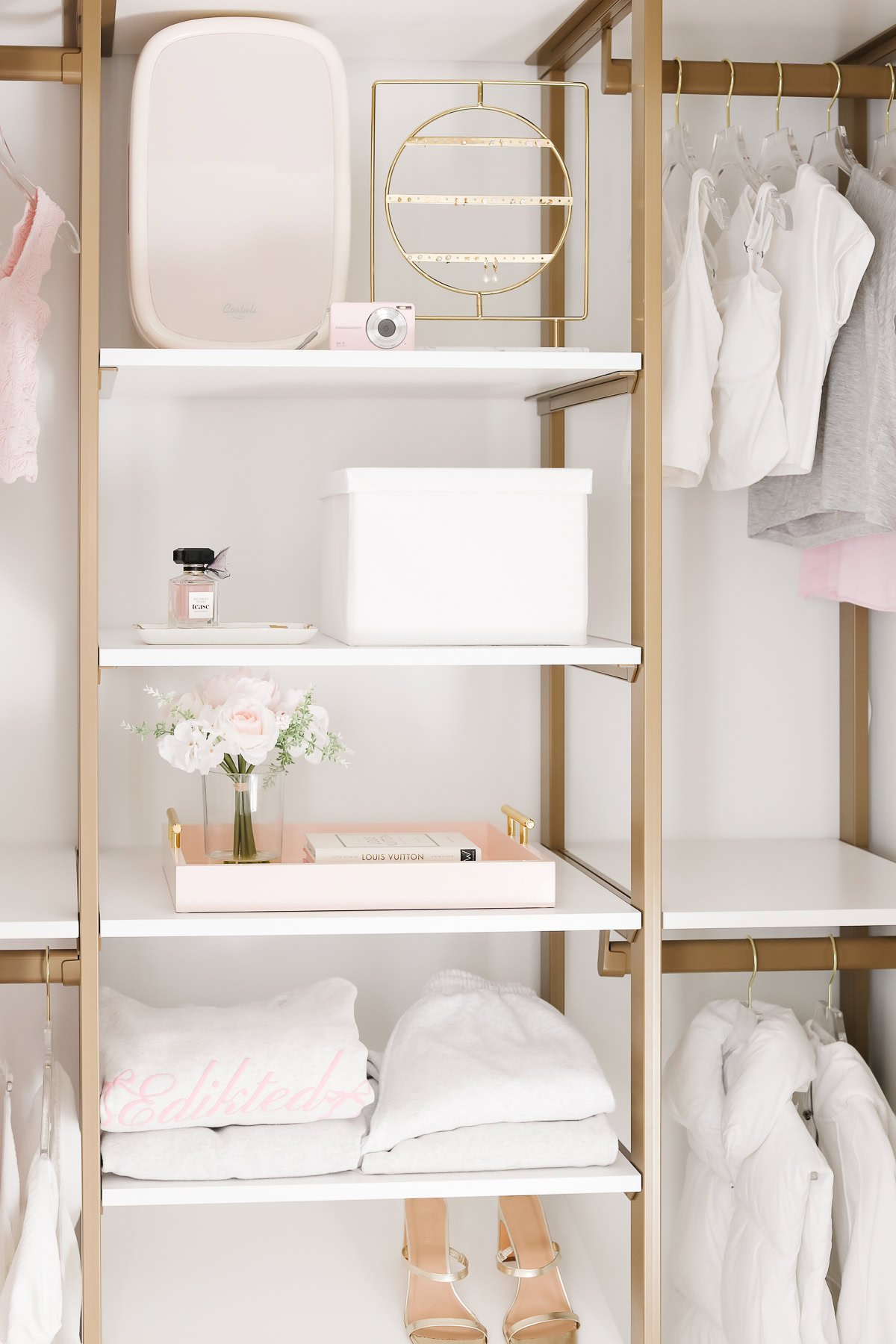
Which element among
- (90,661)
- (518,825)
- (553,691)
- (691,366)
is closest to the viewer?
(90,661)

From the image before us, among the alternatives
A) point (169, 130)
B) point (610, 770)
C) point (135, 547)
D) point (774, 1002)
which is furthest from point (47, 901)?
point (774, 1002)

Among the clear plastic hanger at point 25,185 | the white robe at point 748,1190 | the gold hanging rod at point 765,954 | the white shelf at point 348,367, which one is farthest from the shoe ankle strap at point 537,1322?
the clear plastic hanger at point 25,185

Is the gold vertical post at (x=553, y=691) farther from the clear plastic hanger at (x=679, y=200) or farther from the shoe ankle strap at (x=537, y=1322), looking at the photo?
the shoe ankle strap at (x=537, y=1322)

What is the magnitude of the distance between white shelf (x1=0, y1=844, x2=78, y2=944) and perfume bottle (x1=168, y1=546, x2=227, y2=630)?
38 centimetres

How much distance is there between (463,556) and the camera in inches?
63.1

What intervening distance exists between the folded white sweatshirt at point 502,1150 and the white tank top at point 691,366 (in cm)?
88

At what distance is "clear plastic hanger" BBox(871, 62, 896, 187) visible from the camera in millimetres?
1824

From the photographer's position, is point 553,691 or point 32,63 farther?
point 553,691

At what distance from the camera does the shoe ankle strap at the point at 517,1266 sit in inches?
65.7

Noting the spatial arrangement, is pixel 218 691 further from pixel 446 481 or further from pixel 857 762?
pixel 857 762

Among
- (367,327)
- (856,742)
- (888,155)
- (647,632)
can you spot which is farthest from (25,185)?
(856,742)

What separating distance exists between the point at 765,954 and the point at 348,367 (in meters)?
0.96

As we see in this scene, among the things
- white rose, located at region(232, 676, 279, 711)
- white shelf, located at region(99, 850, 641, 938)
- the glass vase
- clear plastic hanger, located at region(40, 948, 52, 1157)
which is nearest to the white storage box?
white rose, located at region(232, 676, 279, 711)

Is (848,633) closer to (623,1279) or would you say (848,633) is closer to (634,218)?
(634,218)
